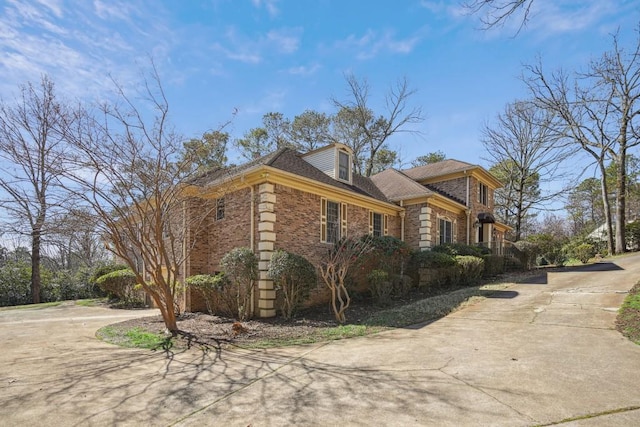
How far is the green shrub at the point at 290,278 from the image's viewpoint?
998cm

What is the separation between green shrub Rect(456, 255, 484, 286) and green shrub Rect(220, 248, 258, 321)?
857 cm

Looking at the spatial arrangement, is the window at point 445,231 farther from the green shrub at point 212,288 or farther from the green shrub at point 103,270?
the green shrub at point 103,270

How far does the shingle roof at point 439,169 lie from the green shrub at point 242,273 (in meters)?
13.1

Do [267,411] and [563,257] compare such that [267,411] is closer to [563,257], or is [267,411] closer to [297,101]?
[297,101]

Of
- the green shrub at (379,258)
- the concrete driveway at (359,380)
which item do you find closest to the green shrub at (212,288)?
the concrete driveway at (359,380)

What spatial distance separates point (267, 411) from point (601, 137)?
88.3ft

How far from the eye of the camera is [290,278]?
10117 mm

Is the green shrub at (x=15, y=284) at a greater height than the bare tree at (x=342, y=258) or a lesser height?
lesser

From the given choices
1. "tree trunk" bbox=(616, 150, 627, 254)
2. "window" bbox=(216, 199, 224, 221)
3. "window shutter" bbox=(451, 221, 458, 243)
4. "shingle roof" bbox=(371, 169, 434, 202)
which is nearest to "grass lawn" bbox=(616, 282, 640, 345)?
Result: "shingle roof" bbox=(371, 169, 434, 202)

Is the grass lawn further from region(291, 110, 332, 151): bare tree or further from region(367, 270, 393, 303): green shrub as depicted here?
region(291, 110, 332, 151): bare tree

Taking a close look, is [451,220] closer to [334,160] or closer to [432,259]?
[432,259]

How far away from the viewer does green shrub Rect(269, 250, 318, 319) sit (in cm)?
998

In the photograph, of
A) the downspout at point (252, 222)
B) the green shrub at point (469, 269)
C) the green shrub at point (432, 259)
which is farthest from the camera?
the green shrub at point (469, 269)

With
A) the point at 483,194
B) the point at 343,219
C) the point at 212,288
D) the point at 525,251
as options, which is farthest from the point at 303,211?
the point at 483,194
